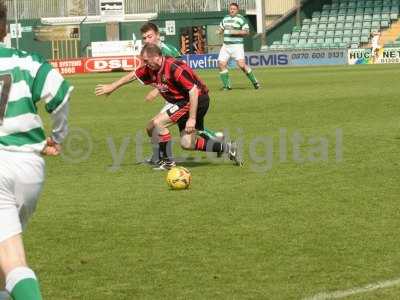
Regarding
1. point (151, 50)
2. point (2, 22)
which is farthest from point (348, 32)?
point (2, 22)

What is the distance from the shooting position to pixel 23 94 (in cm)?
530

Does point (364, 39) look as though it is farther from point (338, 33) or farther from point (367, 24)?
point (338, 33)

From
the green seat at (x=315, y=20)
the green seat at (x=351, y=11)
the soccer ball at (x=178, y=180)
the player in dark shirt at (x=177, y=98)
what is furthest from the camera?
the green seat at (x=315, y=20)

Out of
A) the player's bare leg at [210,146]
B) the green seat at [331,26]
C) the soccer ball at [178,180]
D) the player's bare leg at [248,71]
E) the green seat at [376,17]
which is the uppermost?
the soccer ball at [178,180]

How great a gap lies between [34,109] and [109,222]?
419cm

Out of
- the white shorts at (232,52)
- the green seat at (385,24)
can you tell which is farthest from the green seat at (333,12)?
the white shorts at (232,52)

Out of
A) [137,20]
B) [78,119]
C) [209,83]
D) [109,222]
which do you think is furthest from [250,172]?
[137,20]

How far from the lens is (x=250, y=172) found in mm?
12664

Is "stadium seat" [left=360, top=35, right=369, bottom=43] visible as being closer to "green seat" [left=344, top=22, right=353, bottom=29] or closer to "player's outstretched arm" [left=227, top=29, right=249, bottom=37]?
"green seat" [left=344, top=22, right=353, bottom=29]

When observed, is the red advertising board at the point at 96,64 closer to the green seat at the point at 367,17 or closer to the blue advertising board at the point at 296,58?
the blue advertising board at the point at 296,58

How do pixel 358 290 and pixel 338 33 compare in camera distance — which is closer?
pixel 358 290

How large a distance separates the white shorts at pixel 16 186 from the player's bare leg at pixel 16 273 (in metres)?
0.05

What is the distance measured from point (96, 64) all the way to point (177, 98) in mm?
38894

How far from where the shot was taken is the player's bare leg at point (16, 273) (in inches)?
195
